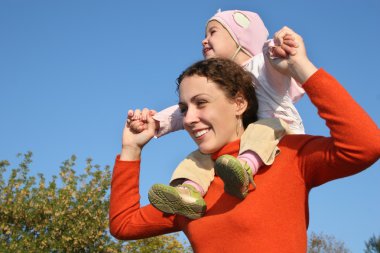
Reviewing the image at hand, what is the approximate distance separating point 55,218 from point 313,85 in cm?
1410

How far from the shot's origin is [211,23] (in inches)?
156

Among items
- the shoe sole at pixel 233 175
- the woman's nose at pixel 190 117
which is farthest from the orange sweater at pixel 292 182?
the woman's nose at pixel 190 117

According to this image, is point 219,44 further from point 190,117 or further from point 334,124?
point 334,124

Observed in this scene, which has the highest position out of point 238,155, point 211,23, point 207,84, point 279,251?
point 211,23

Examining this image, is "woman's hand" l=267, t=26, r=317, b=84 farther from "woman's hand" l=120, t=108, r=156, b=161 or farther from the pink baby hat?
"woman's hand" l=120, t=108, r=156, b=161

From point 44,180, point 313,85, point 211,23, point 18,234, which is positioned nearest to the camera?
point 313,85

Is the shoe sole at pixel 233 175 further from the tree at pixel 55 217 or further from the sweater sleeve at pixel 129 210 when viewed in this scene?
the tree at pixel 55 217

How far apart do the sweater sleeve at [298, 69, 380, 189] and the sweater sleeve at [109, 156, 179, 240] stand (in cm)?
113

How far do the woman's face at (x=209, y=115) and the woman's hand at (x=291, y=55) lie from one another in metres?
0.40

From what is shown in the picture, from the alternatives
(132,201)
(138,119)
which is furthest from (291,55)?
(132,201)

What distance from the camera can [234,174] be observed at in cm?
275

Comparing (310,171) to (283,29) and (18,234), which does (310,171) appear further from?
(18,234)

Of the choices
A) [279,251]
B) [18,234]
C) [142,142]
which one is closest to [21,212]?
[18,234]

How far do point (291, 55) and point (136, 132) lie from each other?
1279mm
